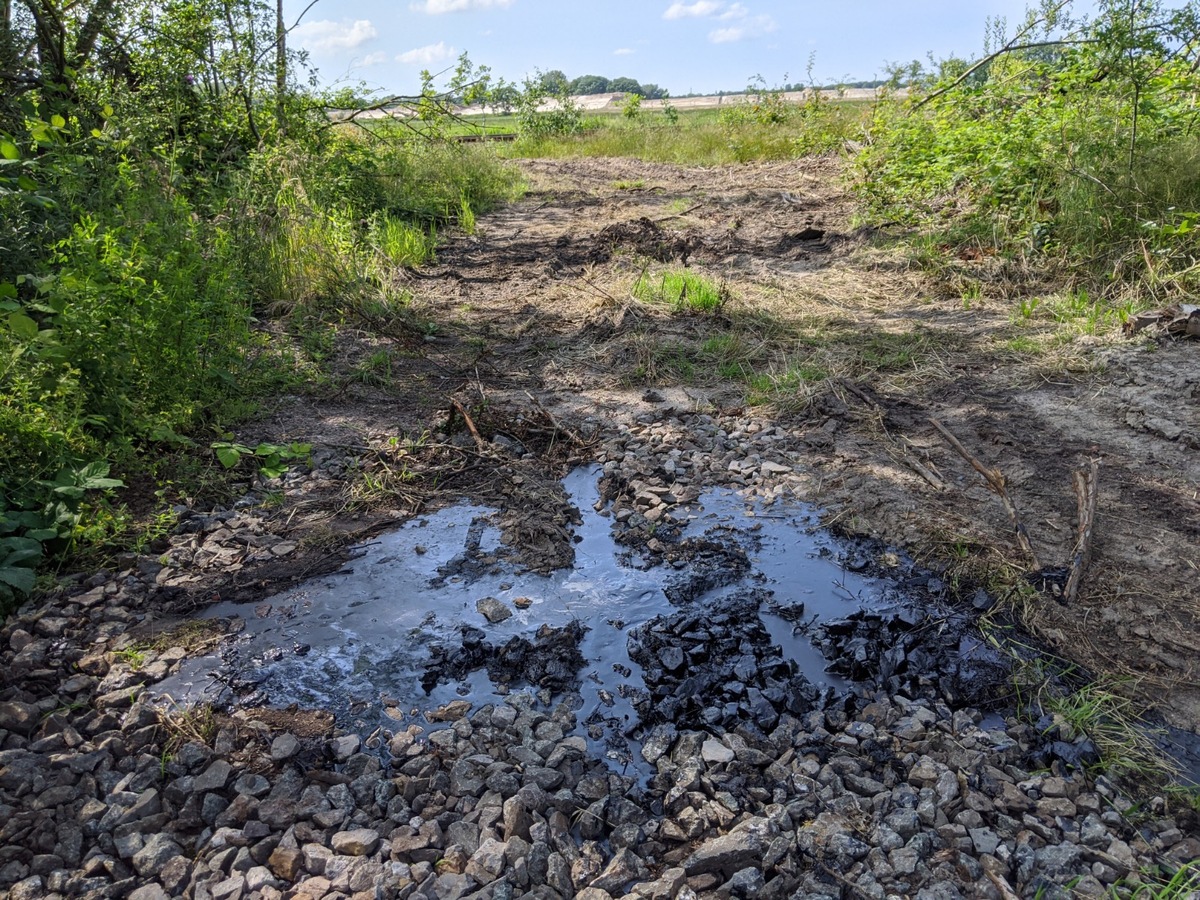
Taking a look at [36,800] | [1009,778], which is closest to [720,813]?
[1009,778]

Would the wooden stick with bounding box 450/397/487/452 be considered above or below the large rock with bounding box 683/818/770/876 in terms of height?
above

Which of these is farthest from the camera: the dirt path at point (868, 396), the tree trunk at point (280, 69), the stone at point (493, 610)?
the tree trunk at point (280, 69)

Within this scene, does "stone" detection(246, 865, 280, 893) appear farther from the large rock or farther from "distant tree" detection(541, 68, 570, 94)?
"distant tree" detection(541, 68, 570, 94)

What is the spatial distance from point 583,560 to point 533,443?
1051mm

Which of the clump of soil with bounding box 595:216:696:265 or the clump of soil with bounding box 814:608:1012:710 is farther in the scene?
the clump of soil with bounding box 595:216:696:265

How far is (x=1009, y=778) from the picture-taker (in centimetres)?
219

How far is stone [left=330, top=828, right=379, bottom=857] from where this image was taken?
1984 mm

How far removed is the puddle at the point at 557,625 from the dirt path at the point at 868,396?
29 centimetres

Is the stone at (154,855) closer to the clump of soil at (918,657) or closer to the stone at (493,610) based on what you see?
the stone at (493,610)

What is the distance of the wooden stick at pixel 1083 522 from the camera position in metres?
2.99

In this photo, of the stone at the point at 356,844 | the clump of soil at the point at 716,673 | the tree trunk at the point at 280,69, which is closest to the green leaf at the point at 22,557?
the stone at the point at 356,844

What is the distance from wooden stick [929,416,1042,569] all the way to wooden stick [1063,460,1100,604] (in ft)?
0.43

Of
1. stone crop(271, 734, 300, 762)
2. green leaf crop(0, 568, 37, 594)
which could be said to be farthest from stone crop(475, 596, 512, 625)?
green leaf crop(0, 568, 37, 594)

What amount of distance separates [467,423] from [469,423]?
0.04m
